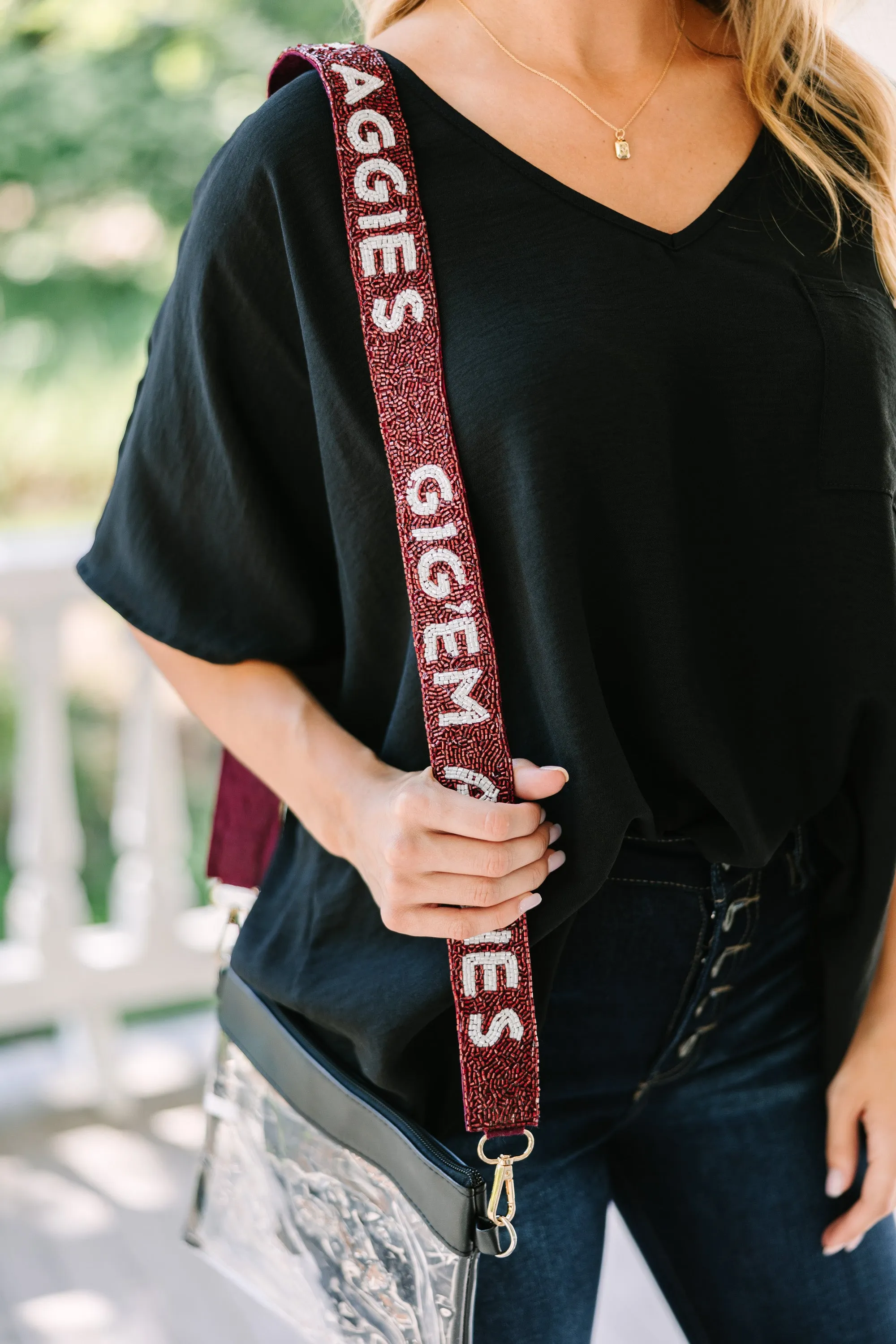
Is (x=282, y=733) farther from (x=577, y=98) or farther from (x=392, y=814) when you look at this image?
(x=577, y=98)

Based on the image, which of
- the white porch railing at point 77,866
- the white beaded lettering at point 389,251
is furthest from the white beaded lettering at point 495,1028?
the white porch railing at point 77,866

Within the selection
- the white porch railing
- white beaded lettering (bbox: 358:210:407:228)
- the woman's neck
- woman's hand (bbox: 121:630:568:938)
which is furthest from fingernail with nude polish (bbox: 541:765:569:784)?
the white porch railing

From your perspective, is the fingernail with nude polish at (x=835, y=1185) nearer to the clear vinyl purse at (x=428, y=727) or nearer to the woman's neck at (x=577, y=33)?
the clear vinyl purse at (x=428, y=727)

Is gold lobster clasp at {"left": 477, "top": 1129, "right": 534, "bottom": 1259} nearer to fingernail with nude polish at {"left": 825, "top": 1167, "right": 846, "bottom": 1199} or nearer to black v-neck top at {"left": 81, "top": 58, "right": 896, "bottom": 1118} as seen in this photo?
black v-neck top at {"left": 81, "top": 58, "right": 896, "bottom": 1118}

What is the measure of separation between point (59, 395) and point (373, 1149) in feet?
18.2

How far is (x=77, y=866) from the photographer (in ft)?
7.52

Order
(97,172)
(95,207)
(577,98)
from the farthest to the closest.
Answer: (95,207) → (97,172) → (577,98)

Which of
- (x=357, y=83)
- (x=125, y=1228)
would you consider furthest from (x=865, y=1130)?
(x=125, y=1228)

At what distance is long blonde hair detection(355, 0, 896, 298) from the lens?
95 centimetres

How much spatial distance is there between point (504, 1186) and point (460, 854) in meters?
0.25

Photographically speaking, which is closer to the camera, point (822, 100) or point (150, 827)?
point (822, 100)

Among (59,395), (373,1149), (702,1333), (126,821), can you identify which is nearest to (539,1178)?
(373,1149)

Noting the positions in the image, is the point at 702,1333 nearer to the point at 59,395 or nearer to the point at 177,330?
the point at 177,330

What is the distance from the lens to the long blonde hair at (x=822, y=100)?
0.95 m
